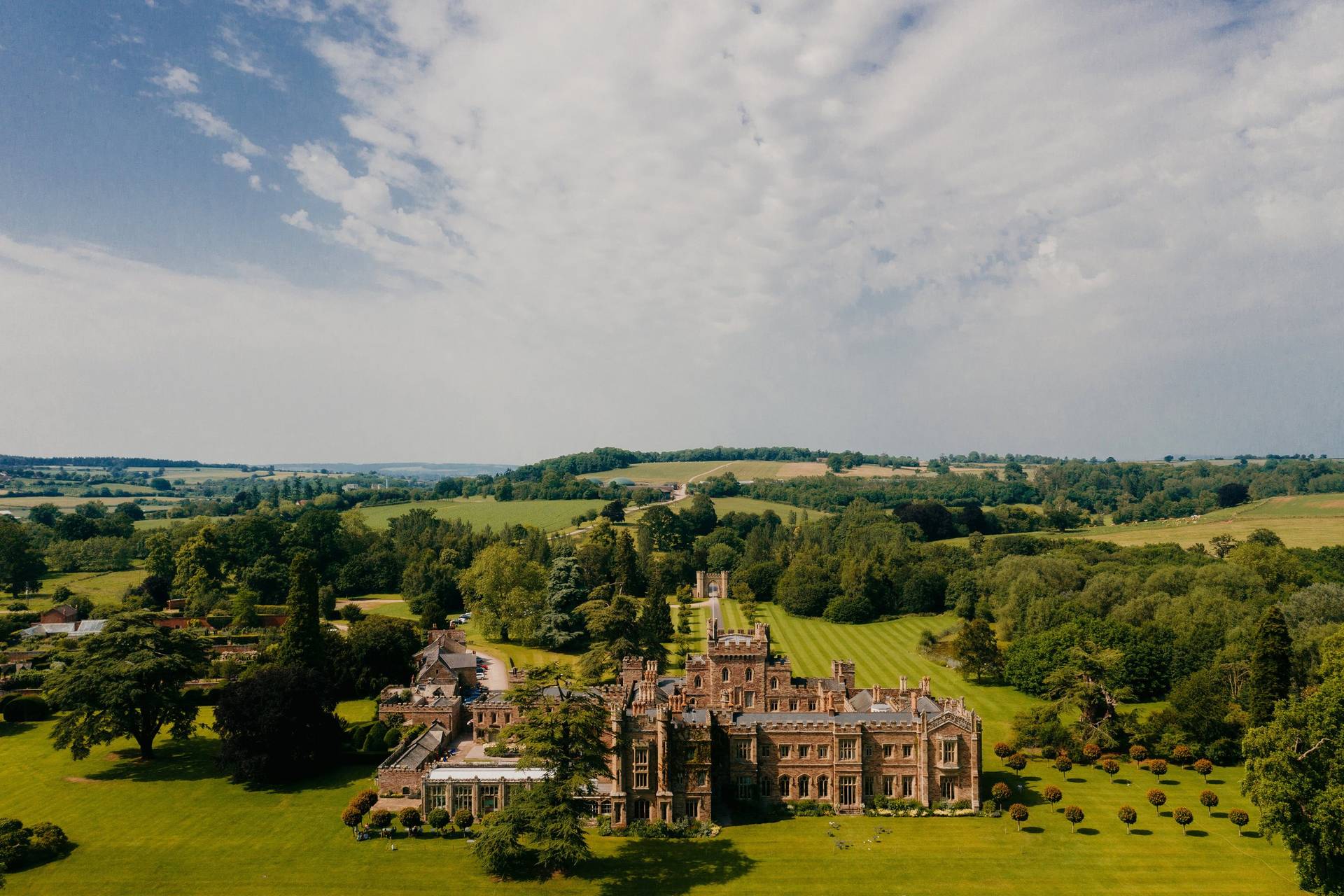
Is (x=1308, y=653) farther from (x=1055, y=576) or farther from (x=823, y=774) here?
(x=823, y=774)

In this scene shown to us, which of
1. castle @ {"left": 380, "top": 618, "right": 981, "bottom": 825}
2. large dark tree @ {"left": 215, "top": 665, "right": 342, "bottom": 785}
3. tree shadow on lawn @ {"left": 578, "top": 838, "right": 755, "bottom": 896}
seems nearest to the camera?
tree shadow on lawn @ {"left": 578, "top": 838, "right": 755, "bottom": 896}

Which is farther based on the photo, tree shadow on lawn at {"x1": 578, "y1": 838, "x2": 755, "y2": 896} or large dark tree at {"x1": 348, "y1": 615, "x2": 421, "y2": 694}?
large dark tree at {"x1": 348, "y1": 615, "x2": 421, "y2": 694}

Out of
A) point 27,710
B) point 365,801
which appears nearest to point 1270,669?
point 365,801

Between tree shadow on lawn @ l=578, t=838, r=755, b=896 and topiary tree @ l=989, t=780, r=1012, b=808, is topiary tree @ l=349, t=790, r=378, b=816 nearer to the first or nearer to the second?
tree shadow on lawn @ l=578, t=838, r=755, b=896

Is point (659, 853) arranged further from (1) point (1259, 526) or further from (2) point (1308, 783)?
(1) point (1259, 526)

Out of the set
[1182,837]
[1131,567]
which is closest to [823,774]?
[1182,837]

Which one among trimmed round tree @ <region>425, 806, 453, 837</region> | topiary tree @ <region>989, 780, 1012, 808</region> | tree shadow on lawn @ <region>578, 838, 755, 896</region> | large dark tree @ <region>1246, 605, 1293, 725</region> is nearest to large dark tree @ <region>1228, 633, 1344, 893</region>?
topiary tree @ <region>989, 780, 1012, 808</region>
